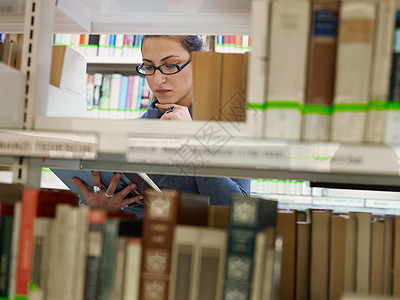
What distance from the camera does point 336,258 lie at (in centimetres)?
107

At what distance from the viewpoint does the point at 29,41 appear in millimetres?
1164

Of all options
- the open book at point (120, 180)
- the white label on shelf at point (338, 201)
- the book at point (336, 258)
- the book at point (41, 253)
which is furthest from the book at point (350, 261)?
the white label on shelf at point (338, 201)

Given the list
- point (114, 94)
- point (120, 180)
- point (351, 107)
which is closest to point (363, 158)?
point (351, 107)

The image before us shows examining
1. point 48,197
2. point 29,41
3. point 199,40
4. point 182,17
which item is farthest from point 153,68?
point 48,197

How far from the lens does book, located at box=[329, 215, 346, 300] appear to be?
1.07m

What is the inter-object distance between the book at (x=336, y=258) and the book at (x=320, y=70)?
279mm

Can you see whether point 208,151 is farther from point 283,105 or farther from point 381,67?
point 381,67

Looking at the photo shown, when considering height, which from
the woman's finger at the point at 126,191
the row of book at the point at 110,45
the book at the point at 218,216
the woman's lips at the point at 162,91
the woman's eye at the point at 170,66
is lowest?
the book at the point at 218,216

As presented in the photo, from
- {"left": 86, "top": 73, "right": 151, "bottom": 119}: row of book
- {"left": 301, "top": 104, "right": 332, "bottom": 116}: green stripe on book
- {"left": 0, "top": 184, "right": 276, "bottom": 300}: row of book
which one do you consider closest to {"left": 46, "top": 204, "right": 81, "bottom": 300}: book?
{"left": 0, "top": 184, "right": 276, "bottom": 300}: row of book

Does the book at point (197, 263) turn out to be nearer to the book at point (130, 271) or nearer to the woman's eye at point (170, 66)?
the book at point (130, 271)

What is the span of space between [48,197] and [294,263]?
63cm

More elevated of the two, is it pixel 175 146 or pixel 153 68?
pixel 153 68

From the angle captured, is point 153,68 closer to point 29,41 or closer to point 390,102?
point 29,41

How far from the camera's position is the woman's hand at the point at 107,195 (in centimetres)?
181
